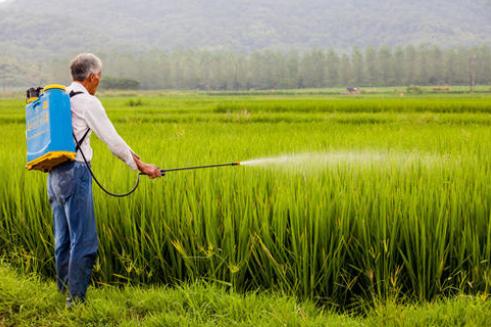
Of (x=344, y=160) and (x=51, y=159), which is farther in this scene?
(x=344, y=160)

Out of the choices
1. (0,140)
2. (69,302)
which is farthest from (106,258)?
(0,140)

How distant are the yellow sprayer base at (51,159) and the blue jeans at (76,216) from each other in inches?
3.4

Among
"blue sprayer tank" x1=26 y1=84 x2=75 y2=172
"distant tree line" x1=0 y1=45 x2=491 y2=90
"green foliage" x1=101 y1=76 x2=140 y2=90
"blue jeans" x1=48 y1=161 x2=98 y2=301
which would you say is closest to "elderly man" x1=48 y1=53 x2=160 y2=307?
"blue jeans" x1=48 y1=161 x2=98 y2=301

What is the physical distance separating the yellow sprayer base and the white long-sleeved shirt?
15cm

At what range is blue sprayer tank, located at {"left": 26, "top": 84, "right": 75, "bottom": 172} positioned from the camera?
3.22 m

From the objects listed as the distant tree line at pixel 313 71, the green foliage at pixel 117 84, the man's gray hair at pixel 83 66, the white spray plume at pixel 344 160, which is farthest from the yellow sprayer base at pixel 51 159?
the distant tree line at pixel 313 71

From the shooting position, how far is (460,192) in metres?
3.66

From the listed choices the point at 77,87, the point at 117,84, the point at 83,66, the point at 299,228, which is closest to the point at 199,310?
the point at 299,228

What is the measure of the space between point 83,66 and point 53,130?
48cm

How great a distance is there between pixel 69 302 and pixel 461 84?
13866 cm

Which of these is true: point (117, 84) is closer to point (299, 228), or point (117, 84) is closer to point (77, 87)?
point (77, 87)

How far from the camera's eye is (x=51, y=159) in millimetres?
3258

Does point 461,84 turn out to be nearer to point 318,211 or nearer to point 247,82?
point 247,82

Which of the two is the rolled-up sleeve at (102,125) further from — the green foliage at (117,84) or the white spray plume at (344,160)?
the green foliage at (117,84)
